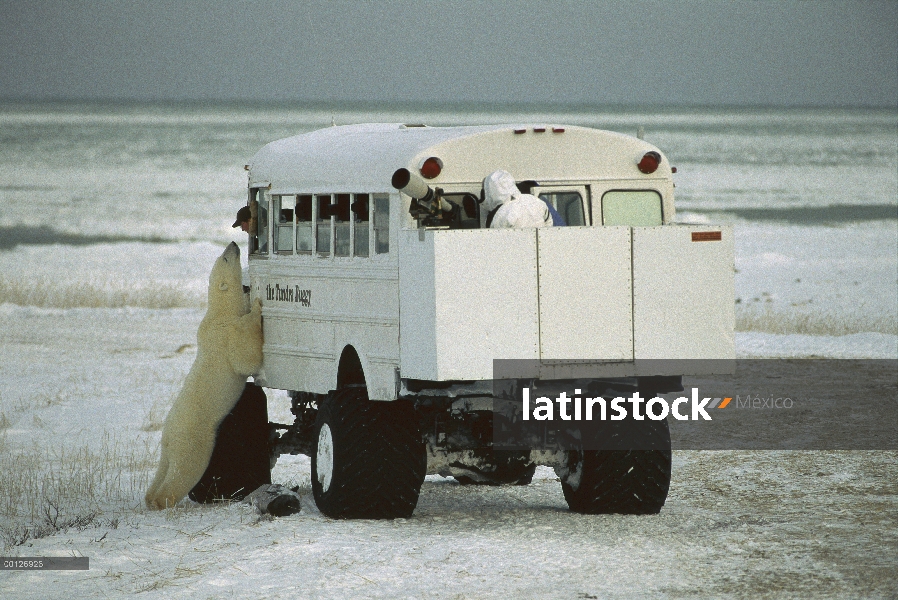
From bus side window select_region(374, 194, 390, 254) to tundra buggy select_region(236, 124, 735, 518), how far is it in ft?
0.06

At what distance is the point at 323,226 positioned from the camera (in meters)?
11.0

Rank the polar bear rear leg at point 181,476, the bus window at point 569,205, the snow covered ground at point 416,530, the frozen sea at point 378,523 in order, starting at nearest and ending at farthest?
the snow covered ground at point 416,530, the frozen sea at point 378,523, the bus window at point 569,205, the polar bear rear leg at point 181,476

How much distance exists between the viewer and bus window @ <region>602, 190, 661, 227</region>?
34.4ft

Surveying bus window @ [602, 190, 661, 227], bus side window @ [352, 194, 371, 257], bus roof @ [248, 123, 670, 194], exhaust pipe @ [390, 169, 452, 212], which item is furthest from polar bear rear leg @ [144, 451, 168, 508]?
bus window @ [602, 190, 661, 227]

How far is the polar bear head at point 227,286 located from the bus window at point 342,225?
56.1 inches

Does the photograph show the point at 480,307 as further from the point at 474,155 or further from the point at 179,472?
the point at 179,472

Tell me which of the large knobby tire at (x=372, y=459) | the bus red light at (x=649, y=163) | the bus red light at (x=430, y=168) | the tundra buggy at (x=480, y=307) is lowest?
the large knobby tire at (x=372, y=459)

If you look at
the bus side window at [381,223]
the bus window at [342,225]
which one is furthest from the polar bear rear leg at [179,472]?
the bus side window at [381,223]

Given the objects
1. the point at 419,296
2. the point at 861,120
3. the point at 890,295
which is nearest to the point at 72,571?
the point at 419,296

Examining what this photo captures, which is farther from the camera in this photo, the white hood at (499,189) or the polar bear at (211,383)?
the polar bear at (211,383)

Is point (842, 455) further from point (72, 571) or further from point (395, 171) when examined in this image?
point (72, 571)

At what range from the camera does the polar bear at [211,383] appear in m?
11.5

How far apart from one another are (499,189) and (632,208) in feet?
4.55

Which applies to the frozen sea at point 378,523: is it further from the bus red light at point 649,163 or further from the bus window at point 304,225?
the bus red light at point 649,163
